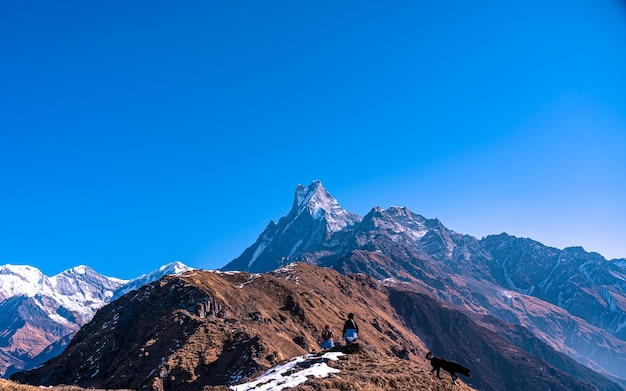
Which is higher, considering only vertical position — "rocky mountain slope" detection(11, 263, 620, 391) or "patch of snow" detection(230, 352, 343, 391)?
"rocky mountain slope" detection(11, 263, 620, 391)

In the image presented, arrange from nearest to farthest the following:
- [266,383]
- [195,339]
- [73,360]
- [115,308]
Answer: [266,383] < [195,339] < [73,360] < [115,308]

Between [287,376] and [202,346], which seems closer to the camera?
[287,376]

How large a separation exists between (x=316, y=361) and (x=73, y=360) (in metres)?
108

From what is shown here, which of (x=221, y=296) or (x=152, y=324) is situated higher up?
(x=221, y=296)

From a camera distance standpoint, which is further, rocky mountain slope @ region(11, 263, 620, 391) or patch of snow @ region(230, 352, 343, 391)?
rocky mountain slope @ region(11, 263, 620, 391)

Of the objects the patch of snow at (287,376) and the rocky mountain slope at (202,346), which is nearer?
the patch of snow at (287,376)

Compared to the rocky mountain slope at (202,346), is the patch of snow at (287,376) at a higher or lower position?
lower

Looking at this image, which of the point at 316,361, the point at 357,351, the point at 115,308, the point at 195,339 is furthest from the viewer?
the point at 115,308

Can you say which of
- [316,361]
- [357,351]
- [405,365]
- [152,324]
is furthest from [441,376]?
[152,324]

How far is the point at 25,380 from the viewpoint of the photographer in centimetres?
10525

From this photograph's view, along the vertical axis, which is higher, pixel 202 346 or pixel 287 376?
pixel 202 346

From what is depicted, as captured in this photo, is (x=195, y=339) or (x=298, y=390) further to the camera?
(x=195, y=339)

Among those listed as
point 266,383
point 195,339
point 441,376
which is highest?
point 195,339

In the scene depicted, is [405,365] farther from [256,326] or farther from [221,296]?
[221,296]
